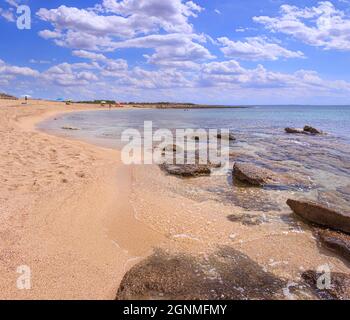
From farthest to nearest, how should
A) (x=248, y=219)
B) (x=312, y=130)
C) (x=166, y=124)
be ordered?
(x=166, y=124) → (x=312, y=130) → (x=248, y=219)

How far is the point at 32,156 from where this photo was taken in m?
11.5

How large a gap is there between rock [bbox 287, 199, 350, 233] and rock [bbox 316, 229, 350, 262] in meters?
0.19

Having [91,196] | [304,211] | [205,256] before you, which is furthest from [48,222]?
[304,211]

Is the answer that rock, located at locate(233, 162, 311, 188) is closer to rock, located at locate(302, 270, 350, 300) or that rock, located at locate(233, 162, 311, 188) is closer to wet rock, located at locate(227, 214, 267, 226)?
wet rock, located at locate(227, 214, 267, 226)

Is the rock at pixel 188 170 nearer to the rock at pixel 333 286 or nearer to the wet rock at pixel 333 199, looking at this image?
the wet rock at pixel 333 199

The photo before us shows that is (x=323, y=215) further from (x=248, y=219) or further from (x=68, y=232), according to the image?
(x=68, y=232)

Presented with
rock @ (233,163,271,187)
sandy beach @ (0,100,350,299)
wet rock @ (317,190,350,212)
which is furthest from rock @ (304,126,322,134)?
sandy beach @ (0,100,350,299)

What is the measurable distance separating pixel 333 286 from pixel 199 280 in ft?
6.12

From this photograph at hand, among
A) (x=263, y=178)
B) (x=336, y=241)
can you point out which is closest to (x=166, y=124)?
(x=263, y=178)

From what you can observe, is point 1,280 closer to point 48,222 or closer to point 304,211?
point 48,222

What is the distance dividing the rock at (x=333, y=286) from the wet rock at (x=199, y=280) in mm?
418

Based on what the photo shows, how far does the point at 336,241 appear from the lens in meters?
5.79
